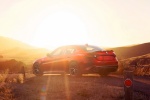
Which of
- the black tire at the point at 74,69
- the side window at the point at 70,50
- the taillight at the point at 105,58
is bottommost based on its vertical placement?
the black tire at the point at 74,69

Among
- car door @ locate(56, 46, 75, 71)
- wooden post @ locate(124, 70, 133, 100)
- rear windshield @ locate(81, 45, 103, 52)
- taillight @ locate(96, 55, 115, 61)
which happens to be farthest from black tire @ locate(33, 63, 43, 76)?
wooden post @ locate(124, 70, 133, 100)

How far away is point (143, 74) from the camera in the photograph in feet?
50.8

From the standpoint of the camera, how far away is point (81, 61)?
13555 mm

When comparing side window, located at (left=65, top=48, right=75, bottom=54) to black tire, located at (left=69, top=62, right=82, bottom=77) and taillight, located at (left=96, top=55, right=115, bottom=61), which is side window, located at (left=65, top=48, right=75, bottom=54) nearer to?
black tire, located at (left=69, top=62, right=82, bottom=77)

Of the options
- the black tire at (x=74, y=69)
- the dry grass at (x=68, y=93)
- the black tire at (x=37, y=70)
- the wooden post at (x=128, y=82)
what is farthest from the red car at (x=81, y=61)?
the wooden post at (x=128, y=82)

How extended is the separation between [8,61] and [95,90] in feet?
61.5

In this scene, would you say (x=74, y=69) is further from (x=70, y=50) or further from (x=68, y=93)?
(x=68, y=93)

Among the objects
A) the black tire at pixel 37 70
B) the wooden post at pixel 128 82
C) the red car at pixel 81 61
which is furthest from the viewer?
the black tire at pixel 37 70

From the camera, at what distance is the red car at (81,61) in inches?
522

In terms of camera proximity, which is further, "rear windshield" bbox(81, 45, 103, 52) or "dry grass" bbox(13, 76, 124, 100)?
"rear windshield" bbox(81, 45, 103, 52)

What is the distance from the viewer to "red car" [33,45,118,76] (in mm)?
13250

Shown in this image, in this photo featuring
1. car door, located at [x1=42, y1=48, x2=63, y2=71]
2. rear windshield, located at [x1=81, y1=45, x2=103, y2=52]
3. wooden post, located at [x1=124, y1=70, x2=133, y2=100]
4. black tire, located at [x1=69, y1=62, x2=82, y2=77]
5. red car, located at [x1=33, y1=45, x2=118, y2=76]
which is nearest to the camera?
wooden post, located at [x1=124, y1=70, x2=133, y2=100]

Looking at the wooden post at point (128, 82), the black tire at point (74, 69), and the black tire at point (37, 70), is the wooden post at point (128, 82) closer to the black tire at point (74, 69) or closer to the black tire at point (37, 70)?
Answer: the black tire at point (74, 69)

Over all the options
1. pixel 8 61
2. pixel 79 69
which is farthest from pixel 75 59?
pixel 8 61
